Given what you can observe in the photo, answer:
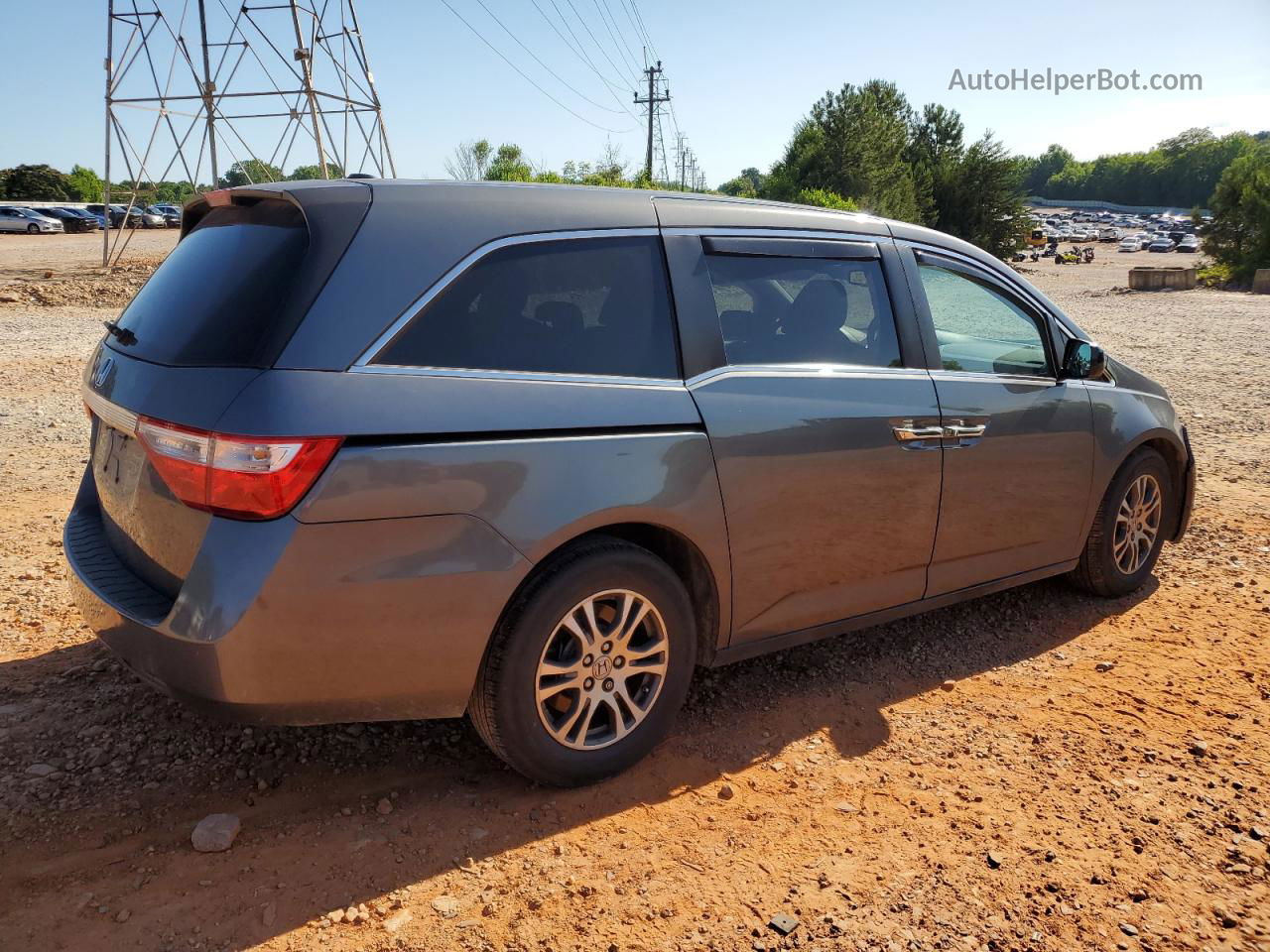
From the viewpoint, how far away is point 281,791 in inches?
123

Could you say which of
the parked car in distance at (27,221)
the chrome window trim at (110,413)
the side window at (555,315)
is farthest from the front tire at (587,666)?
the parked car in distance at (27,221)

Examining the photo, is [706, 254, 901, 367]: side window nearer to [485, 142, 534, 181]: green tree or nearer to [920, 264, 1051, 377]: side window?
[920, 264, 1051, 377]: side window

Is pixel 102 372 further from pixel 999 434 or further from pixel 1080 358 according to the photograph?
pixel 1080 358

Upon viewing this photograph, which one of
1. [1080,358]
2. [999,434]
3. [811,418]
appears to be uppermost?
[1080,358]

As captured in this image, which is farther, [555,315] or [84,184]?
[84,184]

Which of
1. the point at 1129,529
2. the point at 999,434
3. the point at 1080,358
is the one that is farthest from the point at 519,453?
the point at 1129,529

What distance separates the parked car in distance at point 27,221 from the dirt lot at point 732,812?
50.7 meters

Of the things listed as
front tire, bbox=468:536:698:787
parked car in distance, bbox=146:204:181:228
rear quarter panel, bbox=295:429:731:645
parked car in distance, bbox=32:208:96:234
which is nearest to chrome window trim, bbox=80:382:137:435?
rear quarter panel, bbox=295:429:731:645

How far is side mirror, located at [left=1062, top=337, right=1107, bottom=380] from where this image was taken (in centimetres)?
452

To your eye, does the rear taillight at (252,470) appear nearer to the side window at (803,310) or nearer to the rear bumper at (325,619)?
the rear bumper at (325,619)

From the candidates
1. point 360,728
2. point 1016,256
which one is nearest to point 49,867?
point 360,728

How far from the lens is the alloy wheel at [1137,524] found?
4.91 m

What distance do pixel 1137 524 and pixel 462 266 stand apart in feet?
12.5

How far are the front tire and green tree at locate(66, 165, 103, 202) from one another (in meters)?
89.2
